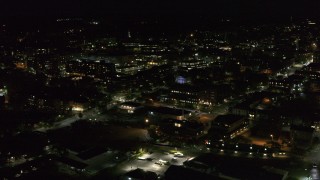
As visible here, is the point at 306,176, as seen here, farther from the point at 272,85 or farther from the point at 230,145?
the point at 272,85

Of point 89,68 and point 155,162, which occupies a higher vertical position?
point 89,68

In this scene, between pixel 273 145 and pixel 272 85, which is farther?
pixel 272 85

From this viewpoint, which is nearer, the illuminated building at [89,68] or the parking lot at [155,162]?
the parking lot at [155,162]

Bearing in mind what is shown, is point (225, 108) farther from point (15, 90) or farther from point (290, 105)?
point (15, 90)

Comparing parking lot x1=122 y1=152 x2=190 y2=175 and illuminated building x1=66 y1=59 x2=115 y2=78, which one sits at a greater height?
illuminated building x1=66 y1=59 x2=115 y2=78

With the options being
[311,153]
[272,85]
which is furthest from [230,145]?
[272,85]

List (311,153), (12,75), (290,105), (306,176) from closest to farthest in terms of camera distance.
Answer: (306,176) < (311,153) < (290,105) < (12,75)

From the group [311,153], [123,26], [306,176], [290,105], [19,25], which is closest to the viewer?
[306,176]

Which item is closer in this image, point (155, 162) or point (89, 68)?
point (155, 162)

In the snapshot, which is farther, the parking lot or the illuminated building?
the illuminated building

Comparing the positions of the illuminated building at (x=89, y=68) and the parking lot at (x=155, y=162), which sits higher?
the illuminated building at (x=89, y=68)
